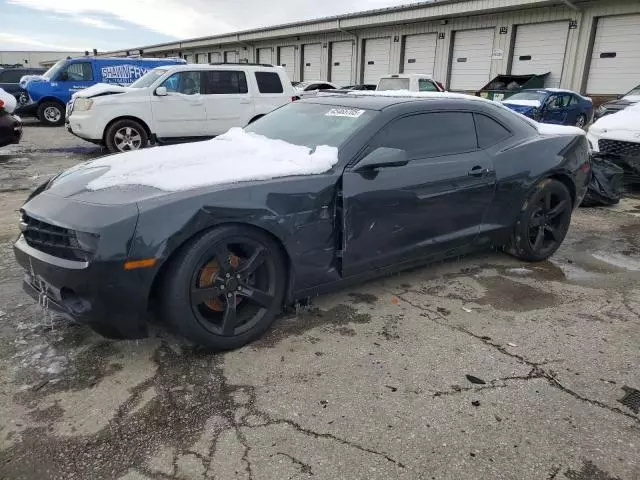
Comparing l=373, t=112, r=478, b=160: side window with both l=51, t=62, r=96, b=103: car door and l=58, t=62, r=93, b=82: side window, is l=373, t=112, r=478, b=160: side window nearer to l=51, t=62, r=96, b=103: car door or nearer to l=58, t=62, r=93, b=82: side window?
l=51, t=62, r=96, b=103: car door

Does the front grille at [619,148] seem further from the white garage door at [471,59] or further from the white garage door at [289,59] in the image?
the white garage door at [289,59]

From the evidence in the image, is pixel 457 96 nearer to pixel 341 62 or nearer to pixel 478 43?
pixel 478 43

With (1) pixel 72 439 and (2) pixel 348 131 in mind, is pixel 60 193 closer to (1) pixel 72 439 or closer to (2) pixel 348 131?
(1) pixel 72 439

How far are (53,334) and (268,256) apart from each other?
1.46 meters

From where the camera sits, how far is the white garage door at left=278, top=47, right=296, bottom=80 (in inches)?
1258

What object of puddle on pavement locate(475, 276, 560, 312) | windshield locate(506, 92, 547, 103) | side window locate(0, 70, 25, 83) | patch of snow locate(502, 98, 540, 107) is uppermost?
side window locate(0, 70, 25, 83)

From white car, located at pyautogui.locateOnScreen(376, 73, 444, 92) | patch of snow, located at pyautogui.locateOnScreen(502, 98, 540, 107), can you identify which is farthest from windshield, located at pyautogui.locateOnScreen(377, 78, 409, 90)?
patch of snow, located at pyautogui.locateOnScreen(502, 98, 540, 107)

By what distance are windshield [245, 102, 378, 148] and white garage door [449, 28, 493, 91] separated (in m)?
19.1

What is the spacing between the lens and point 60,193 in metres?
2.94

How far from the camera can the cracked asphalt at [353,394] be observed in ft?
7.09

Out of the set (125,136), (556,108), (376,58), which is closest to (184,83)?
(125,136)

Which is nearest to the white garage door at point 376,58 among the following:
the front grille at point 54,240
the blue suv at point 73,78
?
the blue suv at point 73,78

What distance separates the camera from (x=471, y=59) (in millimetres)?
21562

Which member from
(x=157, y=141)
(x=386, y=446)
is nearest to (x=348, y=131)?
(x=386, y=446)
